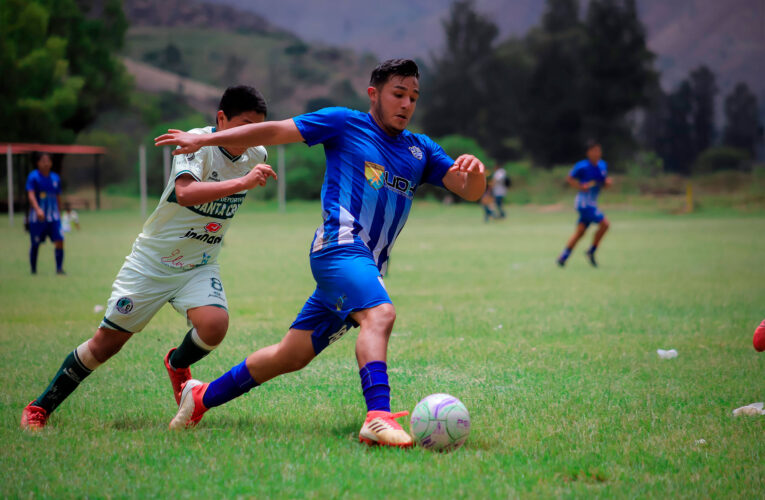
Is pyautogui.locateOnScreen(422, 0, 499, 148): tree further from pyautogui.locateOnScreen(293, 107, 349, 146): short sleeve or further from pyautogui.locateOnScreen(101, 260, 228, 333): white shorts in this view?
pyautogui.locateOnScreen(293, 107, 349, 146): short sleeve

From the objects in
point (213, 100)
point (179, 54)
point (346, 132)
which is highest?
point (179, 54)

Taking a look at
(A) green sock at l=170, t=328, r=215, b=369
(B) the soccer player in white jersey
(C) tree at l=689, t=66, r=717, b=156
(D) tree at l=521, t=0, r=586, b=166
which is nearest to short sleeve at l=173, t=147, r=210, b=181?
(B) the soccer player in white jersey

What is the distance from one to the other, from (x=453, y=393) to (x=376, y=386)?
1581mm

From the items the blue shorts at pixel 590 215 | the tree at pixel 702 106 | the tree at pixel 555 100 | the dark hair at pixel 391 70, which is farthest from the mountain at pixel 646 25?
the dark hair at pixel 391 70

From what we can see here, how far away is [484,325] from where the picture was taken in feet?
27.4

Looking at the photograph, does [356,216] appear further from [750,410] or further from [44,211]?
[44,211]

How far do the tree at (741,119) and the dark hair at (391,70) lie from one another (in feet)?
286

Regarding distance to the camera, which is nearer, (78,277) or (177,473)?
(177,473)

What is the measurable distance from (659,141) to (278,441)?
9346cm

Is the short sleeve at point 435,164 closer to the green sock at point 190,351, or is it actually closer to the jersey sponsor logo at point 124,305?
the green sock at point 190,351

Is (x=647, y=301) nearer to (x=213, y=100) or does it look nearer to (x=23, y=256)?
(x=23, y=256)

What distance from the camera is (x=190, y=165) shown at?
4.43 m

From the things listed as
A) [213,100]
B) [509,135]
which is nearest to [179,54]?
[213,100]

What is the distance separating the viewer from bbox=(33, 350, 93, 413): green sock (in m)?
4.61
